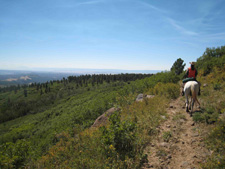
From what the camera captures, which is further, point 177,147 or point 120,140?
point 120,140

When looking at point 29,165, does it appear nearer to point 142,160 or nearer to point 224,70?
point 142,160

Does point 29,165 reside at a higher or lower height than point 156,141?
lower

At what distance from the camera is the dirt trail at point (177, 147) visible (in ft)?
14.4

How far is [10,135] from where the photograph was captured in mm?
68750

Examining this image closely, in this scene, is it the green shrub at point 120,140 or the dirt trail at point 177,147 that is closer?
the dirt trail at point 177,147

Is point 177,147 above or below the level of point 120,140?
below

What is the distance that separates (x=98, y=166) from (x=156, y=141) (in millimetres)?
2861

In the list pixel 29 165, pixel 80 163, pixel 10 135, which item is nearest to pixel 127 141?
pixel 80 163

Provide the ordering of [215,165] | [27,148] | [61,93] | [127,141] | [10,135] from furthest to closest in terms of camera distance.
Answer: [61,93] < [10,135] < [27,148] < [127,141] < [215,165]

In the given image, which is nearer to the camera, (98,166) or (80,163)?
(98,166)

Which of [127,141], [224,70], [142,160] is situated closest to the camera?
[142,160]

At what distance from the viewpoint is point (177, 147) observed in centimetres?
515

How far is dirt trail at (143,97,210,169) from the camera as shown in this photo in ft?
14.4

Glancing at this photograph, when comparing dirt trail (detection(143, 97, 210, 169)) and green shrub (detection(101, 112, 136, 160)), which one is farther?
green shrub (detection(101, 112, 136, 160))
